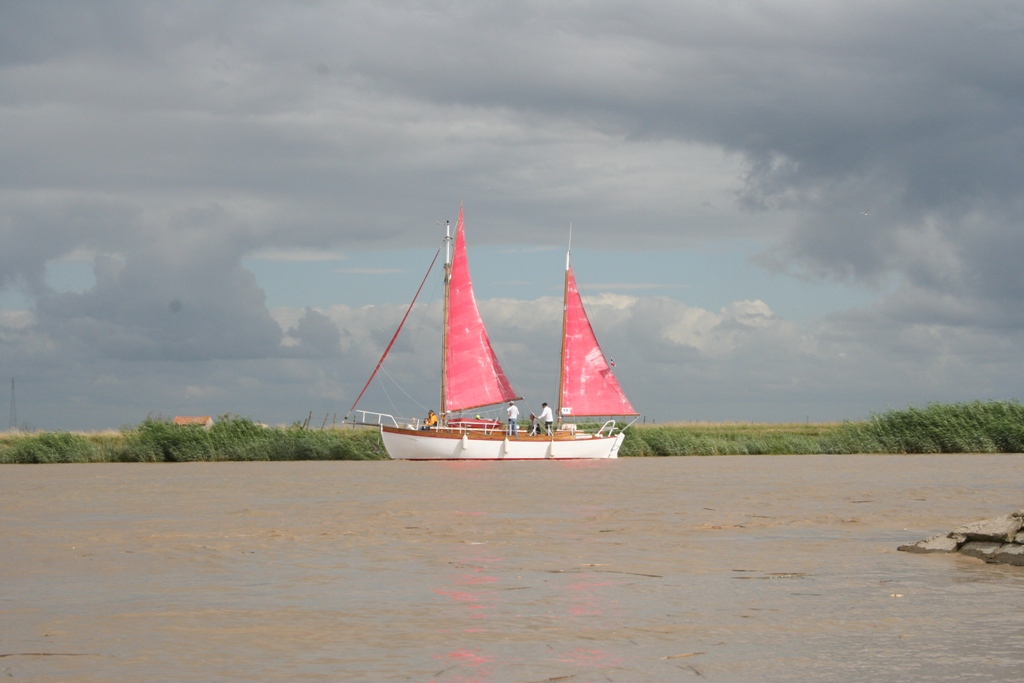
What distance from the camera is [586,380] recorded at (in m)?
49.6

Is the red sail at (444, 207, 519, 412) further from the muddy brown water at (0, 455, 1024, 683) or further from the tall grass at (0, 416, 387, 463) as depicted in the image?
the muddy brown water at (0, 455, 1024, 683)

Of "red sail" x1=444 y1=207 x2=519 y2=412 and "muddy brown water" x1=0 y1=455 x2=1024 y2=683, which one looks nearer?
"muddy brown water" x1=0 y1=455 x2=1024 y2=683

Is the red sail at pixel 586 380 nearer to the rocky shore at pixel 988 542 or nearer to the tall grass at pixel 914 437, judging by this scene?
the tall grass at pixel 914 437

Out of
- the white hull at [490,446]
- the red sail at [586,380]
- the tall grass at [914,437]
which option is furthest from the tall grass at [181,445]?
the tall grass at [914,437]

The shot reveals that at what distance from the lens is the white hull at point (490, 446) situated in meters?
46.4

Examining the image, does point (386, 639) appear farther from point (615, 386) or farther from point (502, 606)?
point (615, 386)

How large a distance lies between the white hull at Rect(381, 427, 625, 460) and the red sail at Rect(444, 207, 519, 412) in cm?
205

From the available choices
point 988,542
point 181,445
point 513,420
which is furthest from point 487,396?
point 988,542

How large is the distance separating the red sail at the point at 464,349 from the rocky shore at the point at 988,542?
117ft

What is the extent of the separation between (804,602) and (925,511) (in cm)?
929

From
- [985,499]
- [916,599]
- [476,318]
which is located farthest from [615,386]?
[916,599]

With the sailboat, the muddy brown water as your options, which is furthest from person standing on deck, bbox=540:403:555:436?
the muddy brown water

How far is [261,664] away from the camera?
Answer: 7199 mm

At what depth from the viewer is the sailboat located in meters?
46.5
